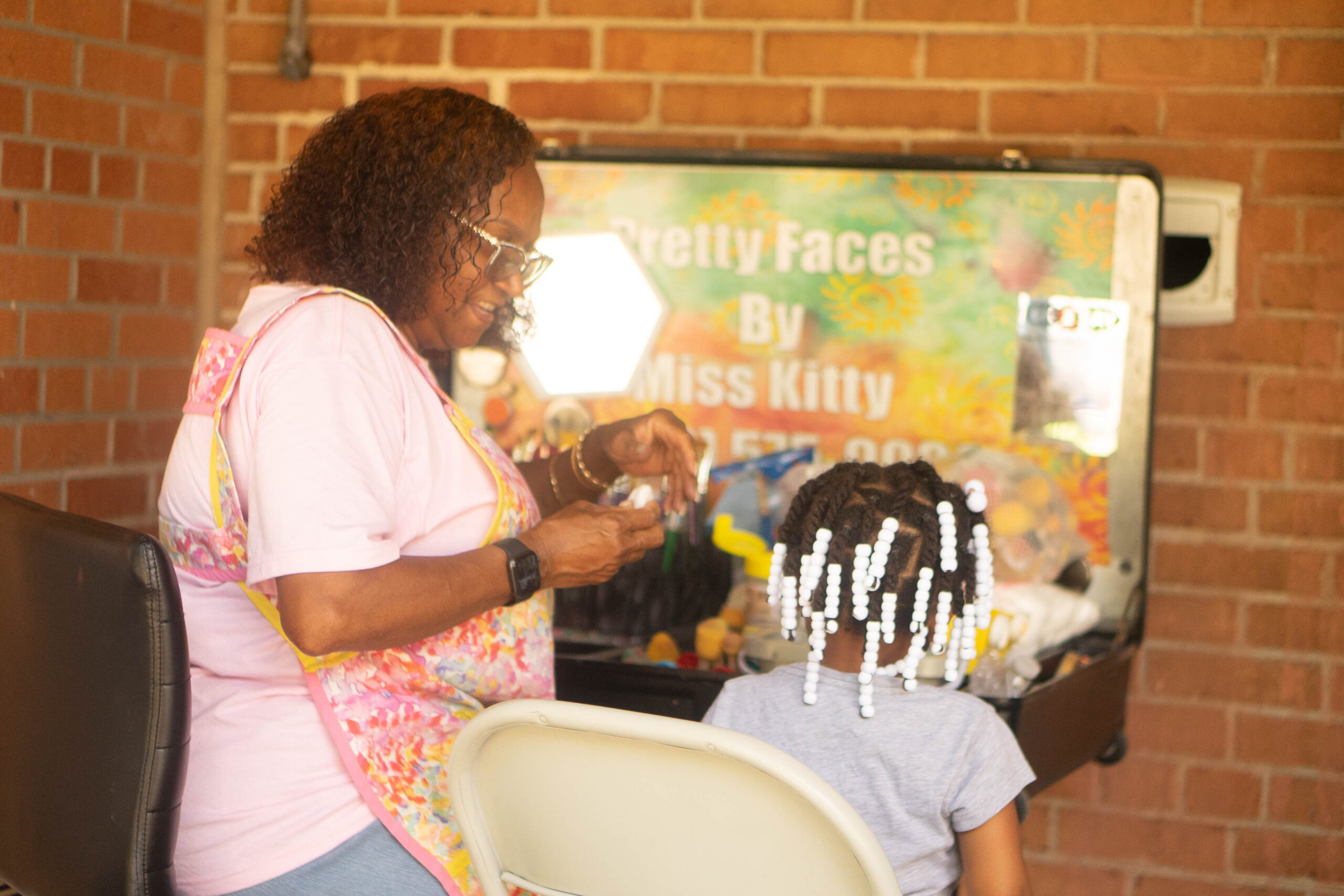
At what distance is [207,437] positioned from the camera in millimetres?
1327

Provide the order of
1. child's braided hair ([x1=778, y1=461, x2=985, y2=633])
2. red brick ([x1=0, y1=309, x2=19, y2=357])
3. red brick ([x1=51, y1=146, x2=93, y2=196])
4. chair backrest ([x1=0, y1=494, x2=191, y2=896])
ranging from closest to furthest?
chair backrest ([x1=0, y1=494, x2=191, y2=896]) < child's braided hair ([x1=778, y1=461, x2=985, y2=633]) < red brick ([x1=0, y1=309, x2=19, y2=357]) < red brick ([x1=51, y1=146, x2=93, y2=196])

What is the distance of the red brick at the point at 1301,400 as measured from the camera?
222cm

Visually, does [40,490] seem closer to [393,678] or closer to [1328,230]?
[393,678]

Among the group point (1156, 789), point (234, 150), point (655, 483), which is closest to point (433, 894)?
point (655, 483)

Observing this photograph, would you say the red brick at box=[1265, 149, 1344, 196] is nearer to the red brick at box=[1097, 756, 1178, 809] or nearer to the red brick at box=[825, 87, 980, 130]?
the red brick at box=[825, 87, 980, 130]

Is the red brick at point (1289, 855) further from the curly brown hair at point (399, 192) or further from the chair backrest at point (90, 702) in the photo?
the chair backrest at point (90, 702)

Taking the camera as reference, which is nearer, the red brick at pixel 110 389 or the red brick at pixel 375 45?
the red brick at pixel 110 389

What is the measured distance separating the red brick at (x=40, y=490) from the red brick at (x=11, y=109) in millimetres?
594

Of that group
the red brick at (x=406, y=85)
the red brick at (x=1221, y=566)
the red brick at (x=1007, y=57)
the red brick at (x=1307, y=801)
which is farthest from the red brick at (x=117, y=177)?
the red brick at (x=1307, y=801)

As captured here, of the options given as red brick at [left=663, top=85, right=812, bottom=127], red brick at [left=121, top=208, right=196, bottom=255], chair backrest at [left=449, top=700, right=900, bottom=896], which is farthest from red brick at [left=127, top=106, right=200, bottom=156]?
chair backrest at [left=449, top=700, right=900, bottom=896]

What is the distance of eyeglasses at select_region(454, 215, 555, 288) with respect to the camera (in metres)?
1.49

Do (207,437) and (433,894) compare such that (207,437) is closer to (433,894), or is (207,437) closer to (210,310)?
(433,894)

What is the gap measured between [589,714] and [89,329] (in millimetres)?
1585

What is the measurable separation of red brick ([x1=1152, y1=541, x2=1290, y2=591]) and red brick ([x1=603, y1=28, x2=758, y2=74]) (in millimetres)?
1209
